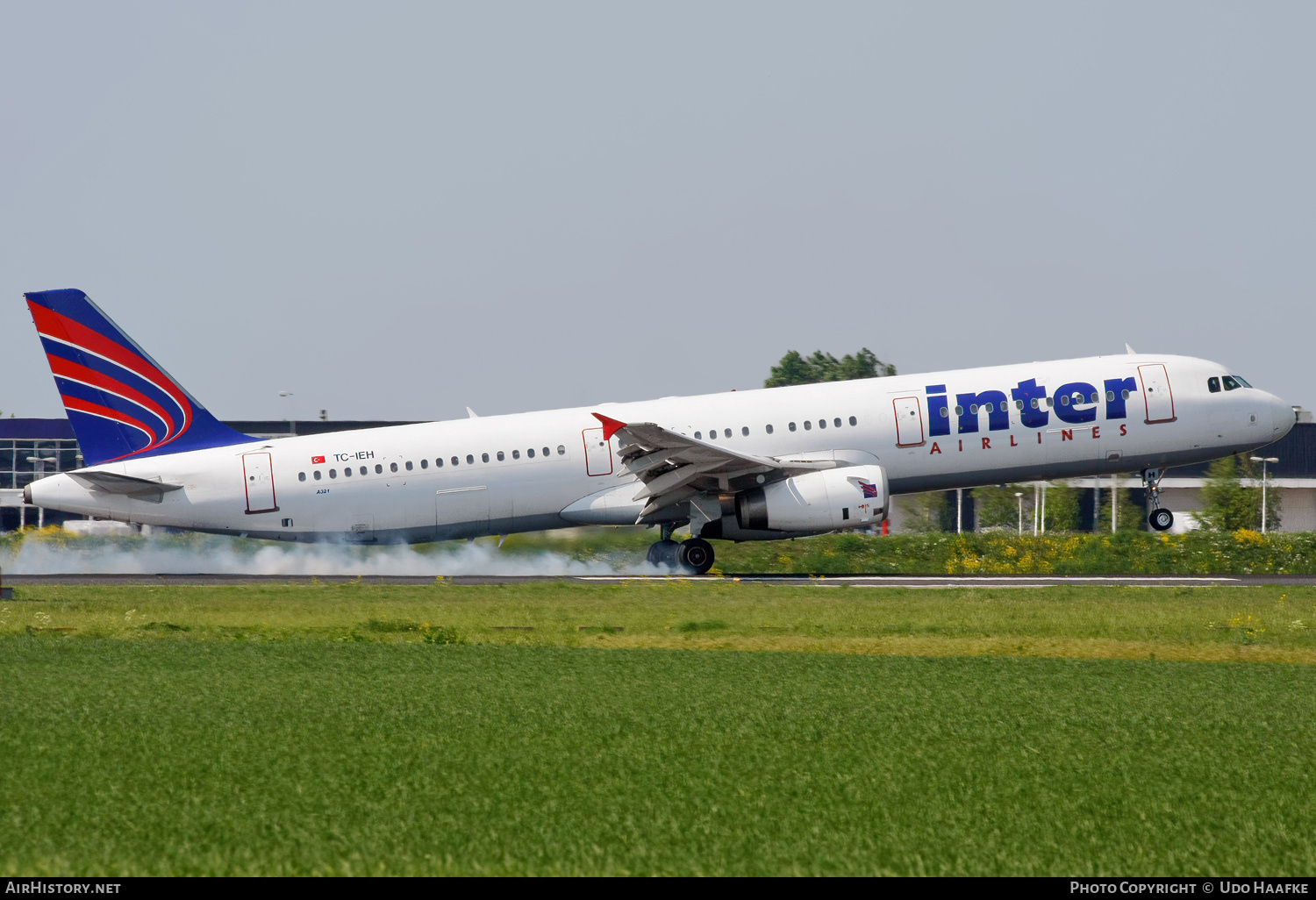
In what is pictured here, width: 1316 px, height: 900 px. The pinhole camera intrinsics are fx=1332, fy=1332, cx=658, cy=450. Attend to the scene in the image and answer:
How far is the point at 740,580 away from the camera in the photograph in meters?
31.8

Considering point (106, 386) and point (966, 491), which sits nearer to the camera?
point (106, 386)

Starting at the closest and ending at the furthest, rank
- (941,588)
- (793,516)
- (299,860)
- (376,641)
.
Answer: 1. (299,860)
2. (376,641)
3. (941,588)
4. (793,516)

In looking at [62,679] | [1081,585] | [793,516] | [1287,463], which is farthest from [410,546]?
[1287,463]

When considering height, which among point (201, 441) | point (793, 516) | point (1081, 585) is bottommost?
point (1081, 585)

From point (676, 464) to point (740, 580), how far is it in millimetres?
3155

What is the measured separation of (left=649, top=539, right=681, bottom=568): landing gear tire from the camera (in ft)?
110

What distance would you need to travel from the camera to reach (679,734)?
39.5 feet

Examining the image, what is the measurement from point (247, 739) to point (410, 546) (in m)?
23.2

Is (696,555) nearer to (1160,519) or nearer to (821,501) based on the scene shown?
(821,501)

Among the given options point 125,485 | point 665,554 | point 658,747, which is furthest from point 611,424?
point 658,747

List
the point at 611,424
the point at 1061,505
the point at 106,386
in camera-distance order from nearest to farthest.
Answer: the point at 611,424 < the point at 106,386 < the point at 1061,505

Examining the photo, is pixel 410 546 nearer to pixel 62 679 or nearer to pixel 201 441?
pixel 201 441

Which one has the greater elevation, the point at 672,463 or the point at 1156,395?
the point at 1156,395

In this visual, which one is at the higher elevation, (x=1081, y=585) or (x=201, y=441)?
(x=201, y=441)
